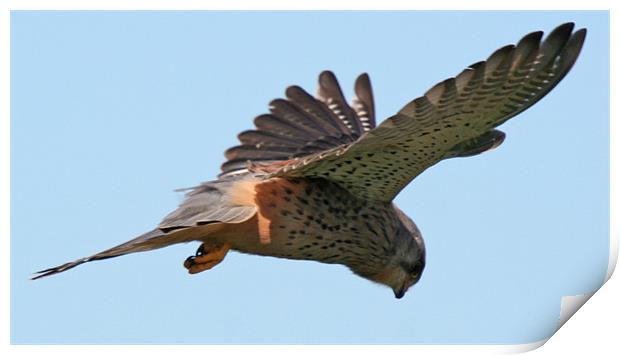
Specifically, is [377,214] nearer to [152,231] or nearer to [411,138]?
[411,138]

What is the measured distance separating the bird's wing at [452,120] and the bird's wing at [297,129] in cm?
101

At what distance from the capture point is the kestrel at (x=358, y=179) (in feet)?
15.5

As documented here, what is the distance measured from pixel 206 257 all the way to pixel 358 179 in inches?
32.1

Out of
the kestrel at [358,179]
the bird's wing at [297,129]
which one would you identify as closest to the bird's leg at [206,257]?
the kestrel at [358,179]

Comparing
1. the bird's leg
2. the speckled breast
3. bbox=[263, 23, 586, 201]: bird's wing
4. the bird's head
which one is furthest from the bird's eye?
the bird's leg

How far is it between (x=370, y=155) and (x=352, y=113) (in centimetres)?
161

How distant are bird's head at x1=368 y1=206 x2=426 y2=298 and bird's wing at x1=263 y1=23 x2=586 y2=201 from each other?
35 cm

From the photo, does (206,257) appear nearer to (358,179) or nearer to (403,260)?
(358,179)

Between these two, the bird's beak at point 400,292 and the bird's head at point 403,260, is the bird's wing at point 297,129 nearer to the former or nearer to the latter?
the bird's head at point 403,260

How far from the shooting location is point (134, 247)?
16.8ft

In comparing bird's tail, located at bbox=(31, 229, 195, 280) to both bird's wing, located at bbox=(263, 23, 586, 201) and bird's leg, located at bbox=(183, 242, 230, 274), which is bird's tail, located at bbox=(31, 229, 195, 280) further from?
bird's wing, located at bbox=(263, 23, 586, 201)

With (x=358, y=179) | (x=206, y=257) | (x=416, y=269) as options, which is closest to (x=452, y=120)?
(x=358, y=179)

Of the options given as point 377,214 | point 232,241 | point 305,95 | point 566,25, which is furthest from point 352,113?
point 566,25

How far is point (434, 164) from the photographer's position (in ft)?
18.5
